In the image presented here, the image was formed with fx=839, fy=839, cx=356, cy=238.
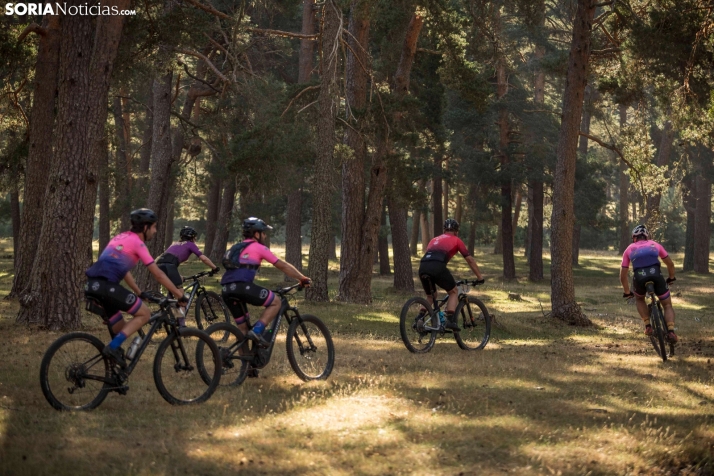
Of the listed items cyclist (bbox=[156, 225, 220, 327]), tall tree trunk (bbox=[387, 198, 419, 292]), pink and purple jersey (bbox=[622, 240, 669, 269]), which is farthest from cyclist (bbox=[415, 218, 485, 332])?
tall tree trunk (bbox=[387, 198, 419, 292])

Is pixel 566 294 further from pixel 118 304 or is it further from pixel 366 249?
pixel 118 304

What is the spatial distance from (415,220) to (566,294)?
32756mm

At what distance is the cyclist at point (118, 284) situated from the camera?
8.48m

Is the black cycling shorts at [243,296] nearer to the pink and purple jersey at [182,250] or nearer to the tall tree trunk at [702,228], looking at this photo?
the pink and purple jersey at [182,250]

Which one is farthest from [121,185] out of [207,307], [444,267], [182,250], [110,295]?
[110,295]

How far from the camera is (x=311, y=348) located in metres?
10.6

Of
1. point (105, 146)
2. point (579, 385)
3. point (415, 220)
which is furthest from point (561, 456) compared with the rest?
point (415, 220)

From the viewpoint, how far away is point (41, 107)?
18.4 meters

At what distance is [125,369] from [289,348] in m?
2.20

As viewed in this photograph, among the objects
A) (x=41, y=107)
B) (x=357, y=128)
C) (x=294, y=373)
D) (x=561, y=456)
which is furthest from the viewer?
(x=357, y=128)

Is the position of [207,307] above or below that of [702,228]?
below

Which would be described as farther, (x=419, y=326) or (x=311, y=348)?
(x=419, y=326)

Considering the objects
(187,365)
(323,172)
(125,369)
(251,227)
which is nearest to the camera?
(125,369)

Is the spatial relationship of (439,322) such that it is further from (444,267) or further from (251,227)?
(251,227)
